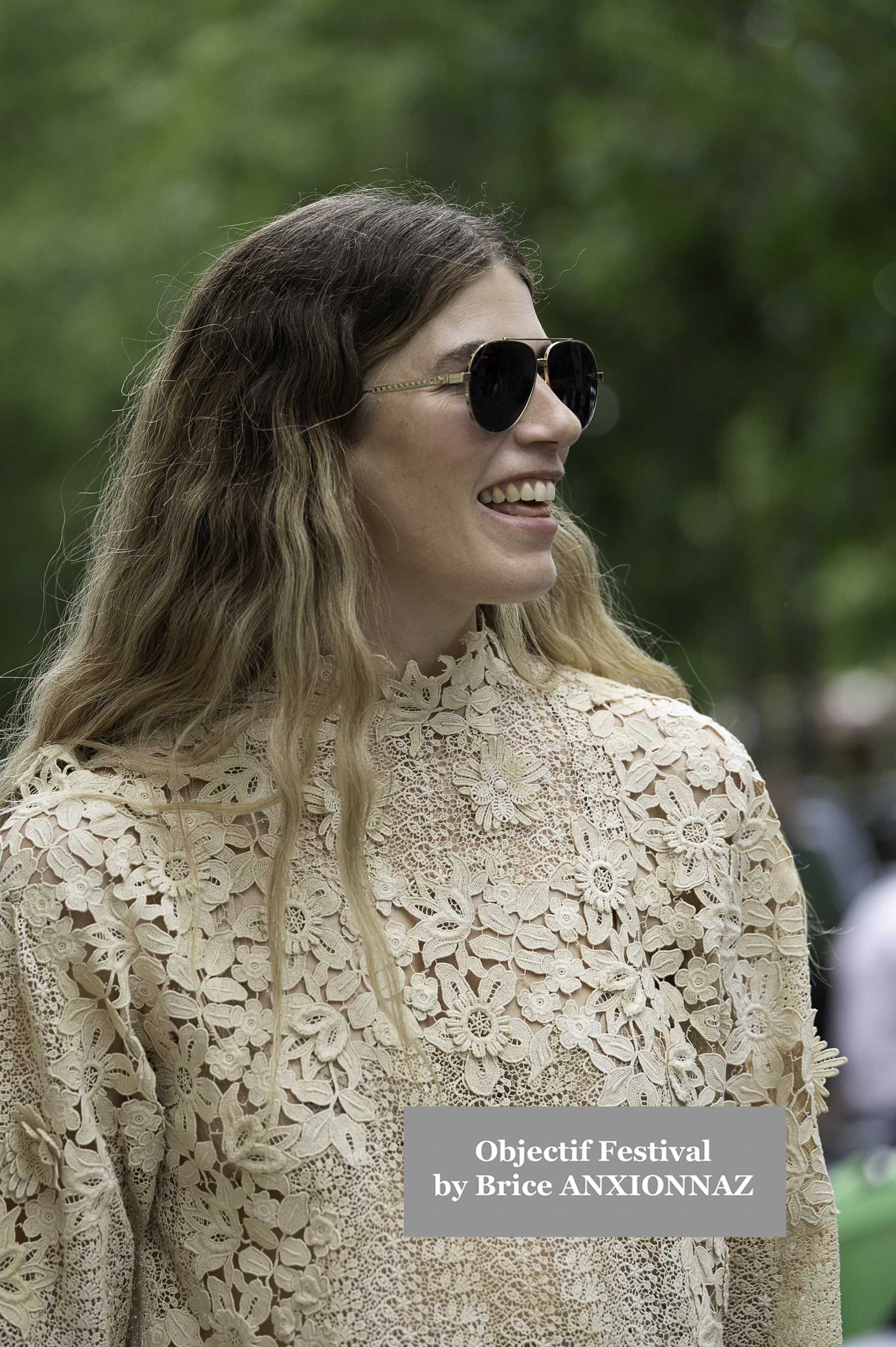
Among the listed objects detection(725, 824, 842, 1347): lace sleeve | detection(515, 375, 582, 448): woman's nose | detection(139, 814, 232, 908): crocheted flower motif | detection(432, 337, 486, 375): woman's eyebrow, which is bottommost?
detection(725, 824, 842, 1347): lace sleeve

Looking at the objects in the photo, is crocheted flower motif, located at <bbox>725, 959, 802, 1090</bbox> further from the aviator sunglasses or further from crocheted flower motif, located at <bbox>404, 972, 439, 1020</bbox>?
the aviator sunglasses

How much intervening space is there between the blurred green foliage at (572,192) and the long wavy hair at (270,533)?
388 centimetres

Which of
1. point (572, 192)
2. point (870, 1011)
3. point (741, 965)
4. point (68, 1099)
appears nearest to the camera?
point (68, 1099)

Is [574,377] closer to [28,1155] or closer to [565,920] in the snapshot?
[565,920]

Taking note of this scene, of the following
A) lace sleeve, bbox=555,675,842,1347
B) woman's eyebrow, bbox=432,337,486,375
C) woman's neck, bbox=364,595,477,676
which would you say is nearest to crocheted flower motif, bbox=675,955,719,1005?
lace sleeve, bbox=555,675,842,1347

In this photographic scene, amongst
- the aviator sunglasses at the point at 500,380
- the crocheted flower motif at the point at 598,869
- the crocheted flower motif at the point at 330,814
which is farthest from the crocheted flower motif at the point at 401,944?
the aviator sunglasses at the point at 500,380

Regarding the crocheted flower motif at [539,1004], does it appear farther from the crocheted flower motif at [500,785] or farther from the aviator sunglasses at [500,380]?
the aviator sunglasses at [500,380]

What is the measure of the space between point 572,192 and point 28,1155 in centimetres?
703

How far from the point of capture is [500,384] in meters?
2.43

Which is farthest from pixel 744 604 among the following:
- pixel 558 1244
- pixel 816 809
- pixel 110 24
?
pixel 558 1244

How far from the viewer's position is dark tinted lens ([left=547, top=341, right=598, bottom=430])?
254cm

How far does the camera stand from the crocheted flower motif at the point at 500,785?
2510 mm

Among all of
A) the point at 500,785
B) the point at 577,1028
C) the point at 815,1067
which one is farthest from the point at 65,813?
the point at 815,1067

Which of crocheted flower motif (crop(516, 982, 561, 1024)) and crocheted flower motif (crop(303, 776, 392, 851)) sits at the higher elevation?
Result: crocheted flower motif (crop(303, 776, 392, 851))
